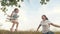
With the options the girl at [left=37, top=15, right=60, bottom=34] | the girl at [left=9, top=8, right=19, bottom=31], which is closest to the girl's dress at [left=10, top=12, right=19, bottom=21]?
the girl at [left=9, top=8, right=19, bottom=31]

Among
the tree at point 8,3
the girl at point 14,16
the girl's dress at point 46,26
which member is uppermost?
the tree at point 8,3

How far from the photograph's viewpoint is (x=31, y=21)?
12.2 ft

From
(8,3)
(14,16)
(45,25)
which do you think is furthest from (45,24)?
(8,3)

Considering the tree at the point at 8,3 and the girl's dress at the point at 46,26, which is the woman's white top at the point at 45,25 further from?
the tree at the point at 8,3

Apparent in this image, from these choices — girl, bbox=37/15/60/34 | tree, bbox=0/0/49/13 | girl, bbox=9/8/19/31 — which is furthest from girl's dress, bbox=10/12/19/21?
girl, bbox=37/15/60/34

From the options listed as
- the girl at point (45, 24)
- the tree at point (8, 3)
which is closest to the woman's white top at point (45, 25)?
the girl at point (45, 24)

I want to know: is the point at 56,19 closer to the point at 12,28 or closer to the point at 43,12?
the point at 43,12

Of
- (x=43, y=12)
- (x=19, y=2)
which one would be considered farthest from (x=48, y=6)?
(x=19, y=2)

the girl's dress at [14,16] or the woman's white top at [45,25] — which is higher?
the girl's dress at [14,16]

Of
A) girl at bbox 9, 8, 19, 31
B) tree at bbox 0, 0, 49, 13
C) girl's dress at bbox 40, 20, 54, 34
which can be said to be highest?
tree at bbox 0, 0, 49, 13

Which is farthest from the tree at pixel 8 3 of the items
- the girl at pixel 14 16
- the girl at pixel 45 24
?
the girl at pixel 45 24

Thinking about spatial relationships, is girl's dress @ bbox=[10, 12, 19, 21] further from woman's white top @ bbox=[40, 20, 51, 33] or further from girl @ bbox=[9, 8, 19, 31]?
woman's white top @ bbox=[40, 20, 51, 33]

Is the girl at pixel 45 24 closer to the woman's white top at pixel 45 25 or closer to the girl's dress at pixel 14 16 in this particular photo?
the woman's white top at pixel 45 25

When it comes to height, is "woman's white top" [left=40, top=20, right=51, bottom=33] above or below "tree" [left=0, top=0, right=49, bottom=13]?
below
